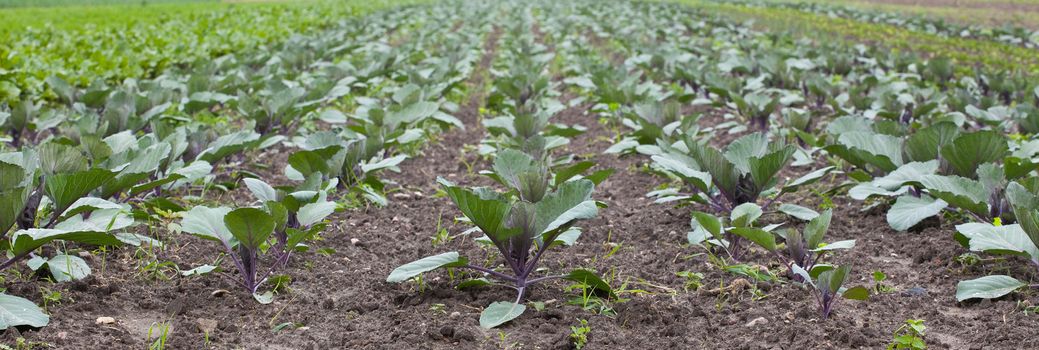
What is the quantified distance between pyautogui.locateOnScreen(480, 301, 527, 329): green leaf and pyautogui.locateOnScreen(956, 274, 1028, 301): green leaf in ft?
4.76

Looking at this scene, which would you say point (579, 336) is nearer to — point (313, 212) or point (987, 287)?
point (313, 212)

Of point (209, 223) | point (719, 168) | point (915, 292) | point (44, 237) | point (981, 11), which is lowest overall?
point (981, 11)

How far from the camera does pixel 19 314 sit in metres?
2.48

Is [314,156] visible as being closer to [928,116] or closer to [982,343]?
[982,343]

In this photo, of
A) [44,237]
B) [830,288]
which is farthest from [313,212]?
[830,288]

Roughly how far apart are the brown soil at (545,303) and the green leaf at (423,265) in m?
0.18

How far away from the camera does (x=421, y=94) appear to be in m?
6.44

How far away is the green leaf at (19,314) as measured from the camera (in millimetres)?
2447

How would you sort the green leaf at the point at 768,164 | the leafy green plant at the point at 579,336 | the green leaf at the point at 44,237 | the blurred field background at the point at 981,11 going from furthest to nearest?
the blurred field background at the point at 981,11
the green leaf at the point at 768,164
the leafy green plant at the point at 579,336
the green leaf at the point at 44,237

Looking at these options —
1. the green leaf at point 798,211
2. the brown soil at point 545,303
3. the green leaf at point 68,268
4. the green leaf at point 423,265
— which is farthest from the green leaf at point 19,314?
the green leaf at point 798,211

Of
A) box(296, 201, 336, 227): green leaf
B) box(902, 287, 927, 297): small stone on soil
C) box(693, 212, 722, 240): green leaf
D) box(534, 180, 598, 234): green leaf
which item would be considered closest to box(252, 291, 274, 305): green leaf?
box(296, 201, 336, 227): green leaf

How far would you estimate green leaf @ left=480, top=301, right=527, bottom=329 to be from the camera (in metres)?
2.75

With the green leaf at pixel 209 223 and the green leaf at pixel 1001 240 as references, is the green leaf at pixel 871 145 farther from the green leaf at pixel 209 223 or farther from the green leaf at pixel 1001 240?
the green leaf at pixel 209 223

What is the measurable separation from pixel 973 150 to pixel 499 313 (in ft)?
7.44
